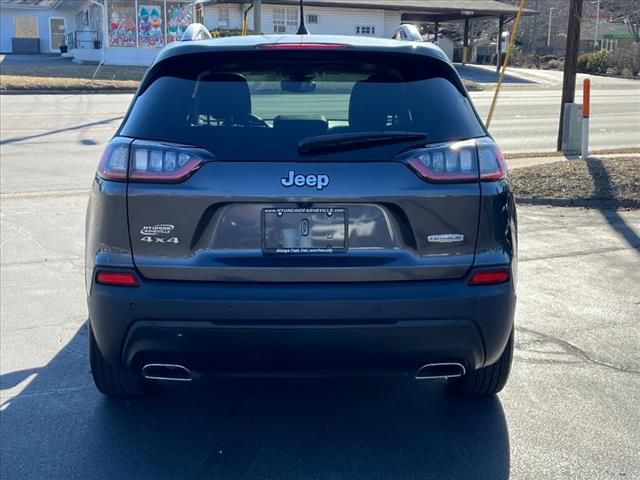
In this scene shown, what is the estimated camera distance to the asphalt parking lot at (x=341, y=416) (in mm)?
3756

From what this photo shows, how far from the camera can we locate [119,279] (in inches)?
138

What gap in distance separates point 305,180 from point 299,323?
59 cm

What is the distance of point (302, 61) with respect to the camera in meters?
3.80

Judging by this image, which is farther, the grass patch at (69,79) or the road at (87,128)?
the grass patch at (69,79)

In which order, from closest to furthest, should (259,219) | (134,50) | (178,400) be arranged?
(259,219), (178,400), (134,50)

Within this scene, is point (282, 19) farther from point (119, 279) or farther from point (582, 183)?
point (119, 279)

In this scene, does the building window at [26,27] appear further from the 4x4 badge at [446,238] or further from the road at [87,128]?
the 4x4 badge at [446,238]

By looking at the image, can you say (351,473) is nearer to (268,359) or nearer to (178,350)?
(268,359)

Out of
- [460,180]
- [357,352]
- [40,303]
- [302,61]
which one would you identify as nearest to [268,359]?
[357,352]

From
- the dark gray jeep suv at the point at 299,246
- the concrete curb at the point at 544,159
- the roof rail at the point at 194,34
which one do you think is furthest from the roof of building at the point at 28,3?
the dark gray jeep suv at the point at 299,246

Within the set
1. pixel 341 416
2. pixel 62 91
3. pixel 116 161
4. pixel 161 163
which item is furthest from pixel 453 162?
pixel 62 91

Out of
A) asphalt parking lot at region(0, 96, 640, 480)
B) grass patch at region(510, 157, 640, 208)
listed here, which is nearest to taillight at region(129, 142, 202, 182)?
asphalt parking lot at region(0, 96, 640, 480)

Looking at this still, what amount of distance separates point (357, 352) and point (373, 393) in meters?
1.19

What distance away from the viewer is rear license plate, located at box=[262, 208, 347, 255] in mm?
3436
